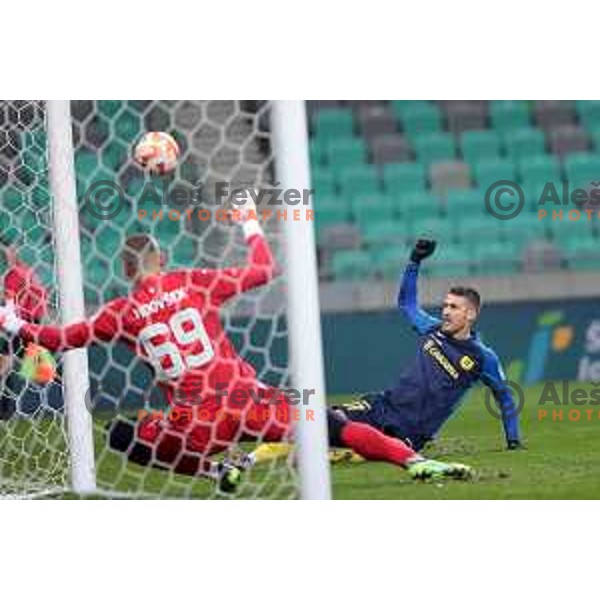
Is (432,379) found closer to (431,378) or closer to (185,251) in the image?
(431,378)

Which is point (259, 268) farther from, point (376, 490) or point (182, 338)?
point (376, 490)

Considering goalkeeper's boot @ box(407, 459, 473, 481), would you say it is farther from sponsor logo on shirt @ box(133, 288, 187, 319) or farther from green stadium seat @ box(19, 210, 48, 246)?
green stadium seat @ box(19, 210, 48, 246)

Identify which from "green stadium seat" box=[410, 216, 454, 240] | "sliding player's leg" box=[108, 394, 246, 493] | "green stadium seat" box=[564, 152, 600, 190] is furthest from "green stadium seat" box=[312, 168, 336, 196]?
"sliding player's leg" box=[108, 394, 246, 493]

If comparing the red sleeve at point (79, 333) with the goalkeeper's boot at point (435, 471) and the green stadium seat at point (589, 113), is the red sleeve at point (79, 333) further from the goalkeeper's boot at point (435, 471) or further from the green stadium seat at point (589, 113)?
the green stadium seat at point (589, 113)

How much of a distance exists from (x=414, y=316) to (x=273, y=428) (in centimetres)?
101

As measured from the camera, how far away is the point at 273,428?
3.29 meters

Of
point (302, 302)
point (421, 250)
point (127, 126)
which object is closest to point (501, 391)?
point (421, 250)

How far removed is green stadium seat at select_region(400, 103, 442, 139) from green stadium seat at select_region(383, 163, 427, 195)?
1.10ft

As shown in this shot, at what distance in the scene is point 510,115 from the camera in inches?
327

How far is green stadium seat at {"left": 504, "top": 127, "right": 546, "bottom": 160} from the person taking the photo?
8062 millimetres

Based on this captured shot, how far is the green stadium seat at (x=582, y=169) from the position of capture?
768cm

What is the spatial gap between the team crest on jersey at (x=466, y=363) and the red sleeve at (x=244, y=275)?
0.93m

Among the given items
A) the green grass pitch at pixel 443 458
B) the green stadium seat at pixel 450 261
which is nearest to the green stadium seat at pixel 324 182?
the green stadium seat at pixel 450 261

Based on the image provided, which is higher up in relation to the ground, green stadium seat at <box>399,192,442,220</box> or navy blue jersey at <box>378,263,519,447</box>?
green stadium seat at <box>399,192,442,220</box>
